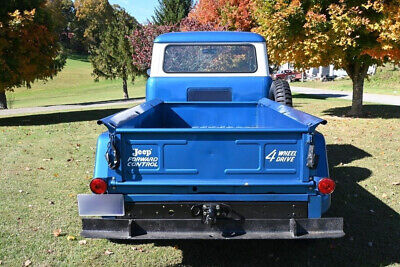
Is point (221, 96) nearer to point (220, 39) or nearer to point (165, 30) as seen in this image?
point (220, 39)

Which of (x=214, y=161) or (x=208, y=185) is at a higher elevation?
(x=214, y=161)

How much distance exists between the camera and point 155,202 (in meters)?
3.26

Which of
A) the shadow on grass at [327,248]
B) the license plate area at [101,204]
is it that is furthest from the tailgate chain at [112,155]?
the shadow on grass at [327,248]

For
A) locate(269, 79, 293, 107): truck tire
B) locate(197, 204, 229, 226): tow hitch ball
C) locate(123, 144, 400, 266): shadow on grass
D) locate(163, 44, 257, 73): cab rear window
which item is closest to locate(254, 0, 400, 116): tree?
locate(163, 44, 257, 73): cab rear window

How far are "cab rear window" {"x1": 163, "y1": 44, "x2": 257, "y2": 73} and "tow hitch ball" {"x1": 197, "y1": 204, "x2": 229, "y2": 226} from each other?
11.4ft

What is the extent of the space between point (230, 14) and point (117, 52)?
531 inches

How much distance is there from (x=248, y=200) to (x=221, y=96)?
3252 millimetres

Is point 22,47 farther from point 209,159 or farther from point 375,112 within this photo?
point 209,159

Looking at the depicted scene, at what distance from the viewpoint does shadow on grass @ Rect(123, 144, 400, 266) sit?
396 centimetres

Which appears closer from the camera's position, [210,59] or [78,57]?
[210,59]

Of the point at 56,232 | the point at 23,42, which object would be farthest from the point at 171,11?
the point at 56,232

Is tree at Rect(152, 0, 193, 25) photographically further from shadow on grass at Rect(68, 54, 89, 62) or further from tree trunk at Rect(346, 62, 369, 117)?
shadow on grass at Rect(68, 54, 89, 62)

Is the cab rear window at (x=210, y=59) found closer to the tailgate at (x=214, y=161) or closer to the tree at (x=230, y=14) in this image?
the tailgate at (x=214, y=161)

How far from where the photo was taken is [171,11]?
31469mm
